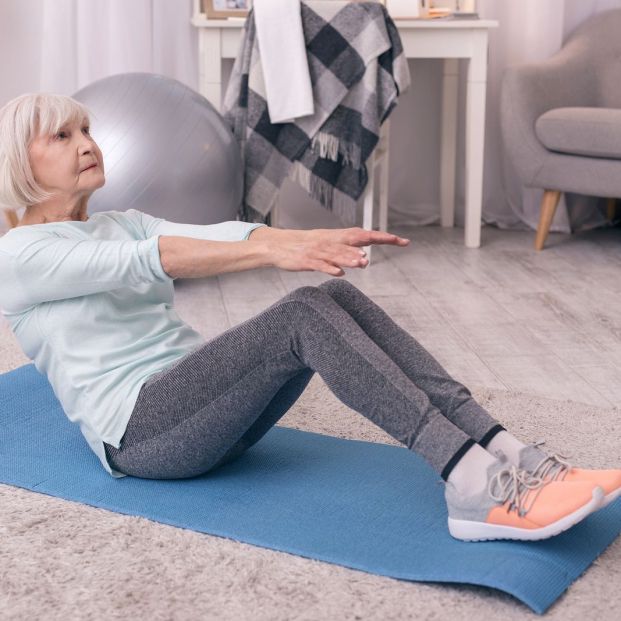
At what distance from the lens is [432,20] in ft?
11.2

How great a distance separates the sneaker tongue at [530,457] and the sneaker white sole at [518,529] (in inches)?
3.9

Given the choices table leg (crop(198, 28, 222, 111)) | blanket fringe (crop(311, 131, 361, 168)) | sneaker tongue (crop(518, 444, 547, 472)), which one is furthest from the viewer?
table leg (crop(198, 28, 222, 111))

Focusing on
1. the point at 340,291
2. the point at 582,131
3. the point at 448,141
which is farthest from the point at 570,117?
the point at 340,291

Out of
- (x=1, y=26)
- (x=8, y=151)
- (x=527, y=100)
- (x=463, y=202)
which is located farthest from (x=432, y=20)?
(x=8, y=151)

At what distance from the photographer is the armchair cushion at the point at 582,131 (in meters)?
3.29

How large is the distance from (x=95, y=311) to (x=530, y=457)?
26.8 inches

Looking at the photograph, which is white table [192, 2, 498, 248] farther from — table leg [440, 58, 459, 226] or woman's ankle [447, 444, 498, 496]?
woman's ankle [447, 444, 498, 496]

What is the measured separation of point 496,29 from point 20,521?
3.01 metres

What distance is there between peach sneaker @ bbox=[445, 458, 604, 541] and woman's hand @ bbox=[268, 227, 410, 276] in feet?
1.08

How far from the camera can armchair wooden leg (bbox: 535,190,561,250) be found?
3.58 m

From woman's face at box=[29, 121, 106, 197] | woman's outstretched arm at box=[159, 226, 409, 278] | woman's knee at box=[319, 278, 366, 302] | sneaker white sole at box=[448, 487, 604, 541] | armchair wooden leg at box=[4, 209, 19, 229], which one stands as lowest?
sneaker white sole at box=[448, 487, 604, 541]

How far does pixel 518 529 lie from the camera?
137 cm

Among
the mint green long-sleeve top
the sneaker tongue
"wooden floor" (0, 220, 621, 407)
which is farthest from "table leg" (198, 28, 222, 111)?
the sneaker tongue

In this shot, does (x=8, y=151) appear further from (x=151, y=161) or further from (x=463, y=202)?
(x=463, y=202)
